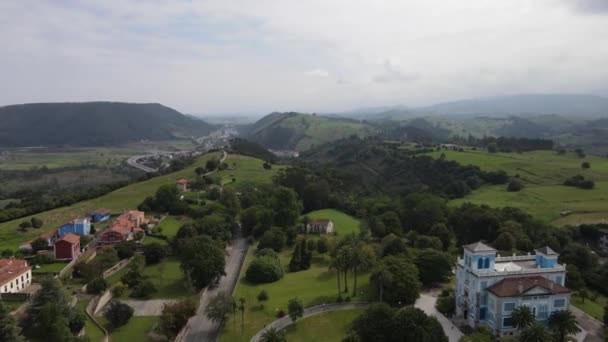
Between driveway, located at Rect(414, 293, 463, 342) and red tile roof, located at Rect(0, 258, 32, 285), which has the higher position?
red tile roof, located at Rect(0, 258, 32, 285)

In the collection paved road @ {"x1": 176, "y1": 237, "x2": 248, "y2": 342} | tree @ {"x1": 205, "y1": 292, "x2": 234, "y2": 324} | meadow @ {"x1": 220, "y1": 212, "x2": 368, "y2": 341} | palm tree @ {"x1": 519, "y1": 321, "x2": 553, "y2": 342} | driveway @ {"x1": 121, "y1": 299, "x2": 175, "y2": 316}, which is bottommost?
paved road @ {"x1": 176, "y1": 237, "x2": 248, "y2": 342}

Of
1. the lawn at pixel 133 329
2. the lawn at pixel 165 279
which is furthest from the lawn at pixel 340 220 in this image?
the lawn at pixel 133 329

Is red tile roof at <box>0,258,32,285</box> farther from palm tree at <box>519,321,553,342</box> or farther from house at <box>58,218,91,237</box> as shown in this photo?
palm tree at <box>519,321,553,342</box>

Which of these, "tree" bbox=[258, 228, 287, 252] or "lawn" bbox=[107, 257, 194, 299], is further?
"tree" bbox=[258, 228, 287, 252]

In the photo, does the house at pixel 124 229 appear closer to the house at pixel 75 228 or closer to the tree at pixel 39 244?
the house at pixel 75 228

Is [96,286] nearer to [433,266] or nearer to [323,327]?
[323,327]

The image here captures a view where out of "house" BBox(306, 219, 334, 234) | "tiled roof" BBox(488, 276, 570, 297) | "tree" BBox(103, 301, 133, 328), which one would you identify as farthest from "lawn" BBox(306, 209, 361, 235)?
"tree" BBox(103, 301, 133, 328)

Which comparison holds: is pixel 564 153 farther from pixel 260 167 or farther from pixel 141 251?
pixel 141 251
